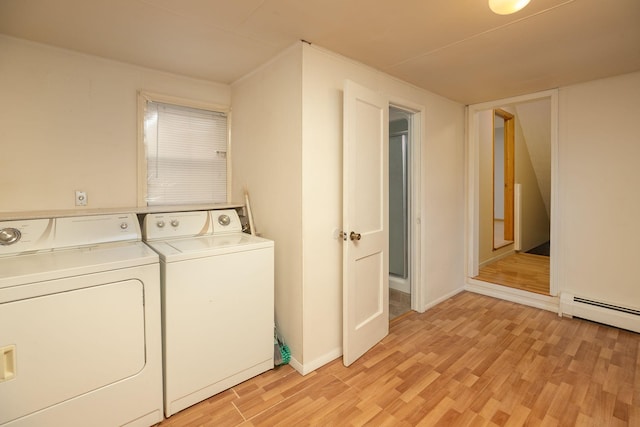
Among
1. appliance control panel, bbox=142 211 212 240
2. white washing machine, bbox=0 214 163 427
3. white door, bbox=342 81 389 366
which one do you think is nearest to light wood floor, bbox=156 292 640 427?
white door, bbox=342 81 389 366

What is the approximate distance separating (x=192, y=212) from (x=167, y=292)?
817mm

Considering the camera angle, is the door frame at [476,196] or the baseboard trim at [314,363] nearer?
the baseboard trim at [314,363]

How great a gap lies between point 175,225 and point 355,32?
5.75ft

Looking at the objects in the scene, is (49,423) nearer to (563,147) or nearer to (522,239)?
(563,147)

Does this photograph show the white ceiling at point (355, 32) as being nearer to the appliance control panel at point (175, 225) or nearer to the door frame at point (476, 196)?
the door frame at point (476, 196)

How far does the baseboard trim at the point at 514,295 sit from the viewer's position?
9.70 ft

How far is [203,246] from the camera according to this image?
6.02 ft

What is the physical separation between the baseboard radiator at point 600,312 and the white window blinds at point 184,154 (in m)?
3.34

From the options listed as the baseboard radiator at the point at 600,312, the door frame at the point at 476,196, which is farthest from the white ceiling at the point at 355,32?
the baseboard radiator at the point at 600,312

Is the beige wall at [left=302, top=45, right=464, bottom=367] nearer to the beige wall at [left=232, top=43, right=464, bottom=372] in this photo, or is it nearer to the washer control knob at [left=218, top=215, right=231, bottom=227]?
the beige wall at [left=232, top=43, right=464, bottom=372]

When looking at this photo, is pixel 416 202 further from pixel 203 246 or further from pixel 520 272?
pixel 520 272

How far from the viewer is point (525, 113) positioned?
444 cm

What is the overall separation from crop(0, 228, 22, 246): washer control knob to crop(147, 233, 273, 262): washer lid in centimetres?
62

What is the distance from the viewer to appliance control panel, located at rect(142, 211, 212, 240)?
2068mm
